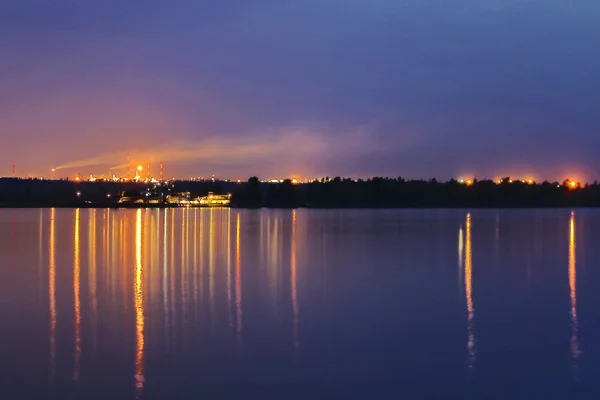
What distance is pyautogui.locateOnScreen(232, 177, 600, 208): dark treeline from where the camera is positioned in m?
123

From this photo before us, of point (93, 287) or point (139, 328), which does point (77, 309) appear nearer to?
point (139, 328)

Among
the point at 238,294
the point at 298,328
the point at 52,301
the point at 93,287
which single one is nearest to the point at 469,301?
the point at 298,328

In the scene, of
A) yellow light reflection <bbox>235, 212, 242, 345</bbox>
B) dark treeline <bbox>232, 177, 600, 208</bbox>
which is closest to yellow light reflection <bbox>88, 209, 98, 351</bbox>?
yellow light reflection <bbox>235, 212, 242, 345</bbox>

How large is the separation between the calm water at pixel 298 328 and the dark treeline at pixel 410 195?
332 ft

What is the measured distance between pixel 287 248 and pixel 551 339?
596 inches

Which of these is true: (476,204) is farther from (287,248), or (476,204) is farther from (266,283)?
(266,283)

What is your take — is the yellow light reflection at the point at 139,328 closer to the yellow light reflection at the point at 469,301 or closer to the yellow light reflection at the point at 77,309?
the yellow light reflection at the point at 77,309

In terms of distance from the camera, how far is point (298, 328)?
11.0 meters

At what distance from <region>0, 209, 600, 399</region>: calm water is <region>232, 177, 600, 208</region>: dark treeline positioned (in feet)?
332

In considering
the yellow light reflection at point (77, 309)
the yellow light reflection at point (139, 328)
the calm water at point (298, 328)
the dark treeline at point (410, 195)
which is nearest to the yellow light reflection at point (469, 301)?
the calm water at point (298, 328)

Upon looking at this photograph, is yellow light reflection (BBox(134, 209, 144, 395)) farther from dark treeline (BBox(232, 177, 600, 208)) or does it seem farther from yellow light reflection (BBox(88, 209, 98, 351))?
dark treeline (BBox(232, 177, 600, 208))

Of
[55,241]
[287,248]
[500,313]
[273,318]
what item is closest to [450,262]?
[287,248]

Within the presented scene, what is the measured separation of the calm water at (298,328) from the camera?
8203mm

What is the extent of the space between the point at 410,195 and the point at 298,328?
11448cm
